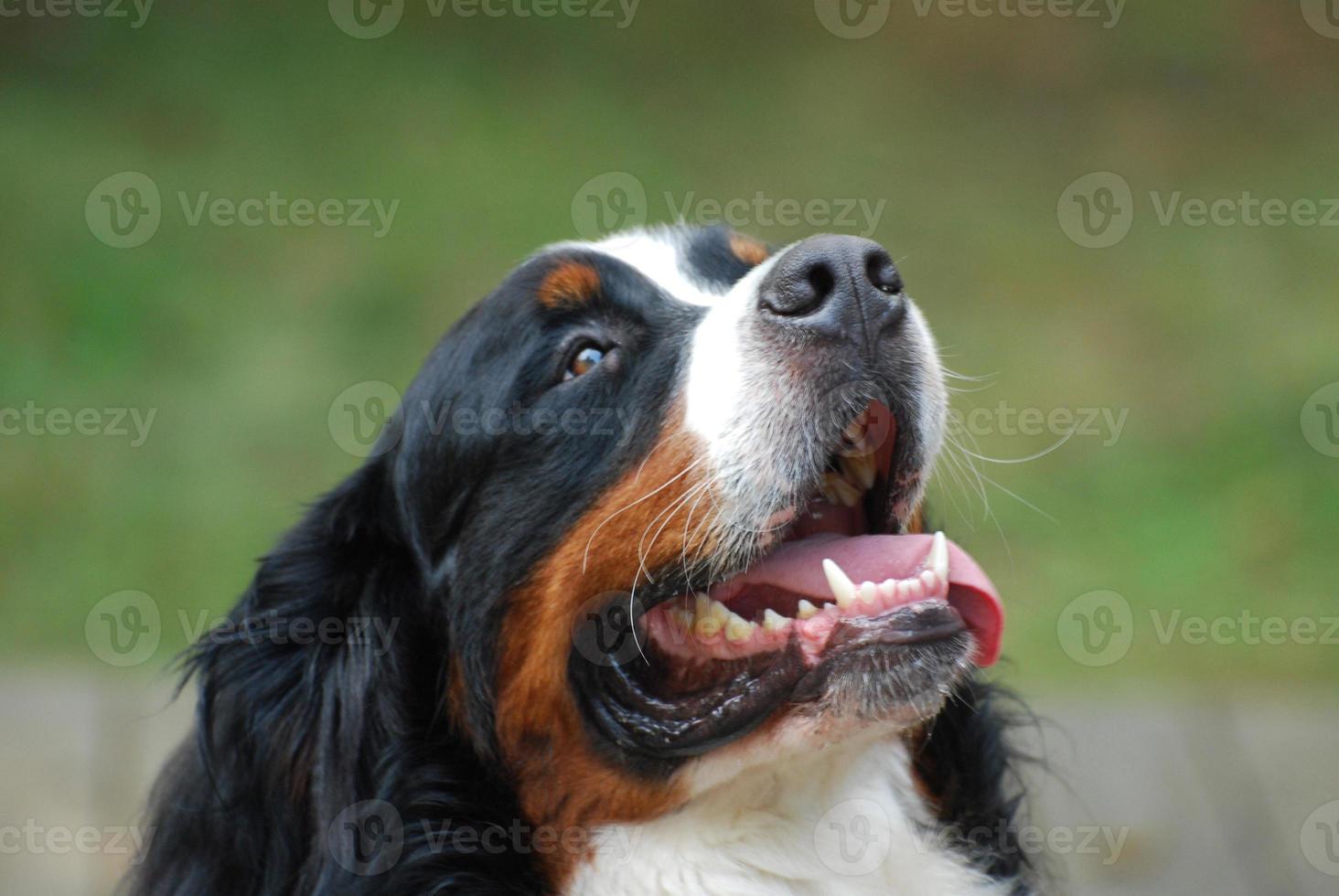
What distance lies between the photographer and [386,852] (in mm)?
2807

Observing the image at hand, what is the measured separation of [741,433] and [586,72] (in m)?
8.43

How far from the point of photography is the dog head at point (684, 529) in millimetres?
2660

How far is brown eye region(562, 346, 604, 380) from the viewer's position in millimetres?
3070

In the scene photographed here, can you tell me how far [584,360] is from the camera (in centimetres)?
308

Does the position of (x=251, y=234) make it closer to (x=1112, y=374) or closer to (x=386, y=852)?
(x=1112, y=374)

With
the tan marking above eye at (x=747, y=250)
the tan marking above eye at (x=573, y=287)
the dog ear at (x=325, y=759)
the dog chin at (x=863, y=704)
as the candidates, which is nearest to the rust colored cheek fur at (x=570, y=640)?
the dog ear at (x=325, y=759)

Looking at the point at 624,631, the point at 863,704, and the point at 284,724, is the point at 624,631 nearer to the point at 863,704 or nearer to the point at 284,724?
the point at 863,704

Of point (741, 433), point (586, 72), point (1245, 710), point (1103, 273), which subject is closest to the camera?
point (741, 433)

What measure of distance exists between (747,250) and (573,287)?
22.2 inches

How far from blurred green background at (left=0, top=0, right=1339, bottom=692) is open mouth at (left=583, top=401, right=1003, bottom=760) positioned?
3488 millimetres

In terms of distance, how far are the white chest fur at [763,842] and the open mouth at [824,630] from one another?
0.16 meters

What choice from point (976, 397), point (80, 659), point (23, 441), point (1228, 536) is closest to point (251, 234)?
point (23, 441)

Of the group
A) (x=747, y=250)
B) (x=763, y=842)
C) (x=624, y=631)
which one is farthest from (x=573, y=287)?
(x=763, y=842)

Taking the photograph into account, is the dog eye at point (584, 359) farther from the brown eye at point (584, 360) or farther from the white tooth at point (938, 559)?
the white tooth at point (938, 559)
